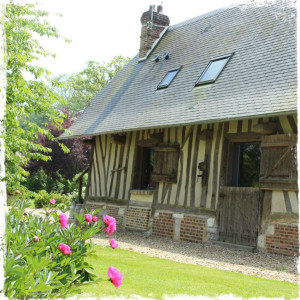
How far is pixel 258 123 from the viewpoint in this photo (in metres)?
8.32

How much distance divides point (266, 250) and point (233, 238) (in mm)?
831

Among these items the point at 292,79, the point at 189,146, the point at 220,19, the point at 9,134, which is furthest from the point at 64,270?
the point at 220,19

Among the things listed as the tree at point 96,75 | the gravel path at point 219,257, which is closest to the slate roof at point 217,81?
the gravel path at point 219,257

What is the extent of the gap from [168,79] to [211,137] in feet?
10.2

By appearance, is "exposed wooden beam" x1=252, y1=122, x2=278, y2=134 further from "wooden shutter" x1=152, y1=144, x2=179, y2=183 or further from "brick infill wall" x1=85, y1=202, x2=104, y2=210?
"brick infill wall" x1=85, y1=202, x2=104, y2=210

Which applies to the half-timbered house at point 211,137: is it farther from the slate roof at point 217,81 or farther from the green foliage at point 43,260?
the green foliage at point 43,260

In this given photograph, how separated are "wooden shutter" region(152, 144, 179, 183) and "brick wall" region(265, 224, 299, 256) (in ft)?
9.60

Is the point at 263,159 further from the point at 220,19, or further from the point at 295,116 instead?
the point at 220,19

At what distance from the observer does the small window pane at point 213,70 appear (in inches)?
397

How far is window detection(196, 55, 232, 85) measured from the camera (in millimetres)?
10062

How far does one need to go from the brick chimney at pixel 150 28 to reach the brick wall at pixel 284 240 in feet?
28.7

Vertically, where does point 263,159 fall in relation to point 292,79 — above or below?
below

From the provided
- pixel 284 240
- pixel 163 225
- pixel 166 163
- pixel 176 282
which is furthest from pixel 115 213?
pixel 176 282

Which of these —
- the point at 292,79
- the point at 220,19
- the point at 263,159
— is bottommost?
the point at 263,159
